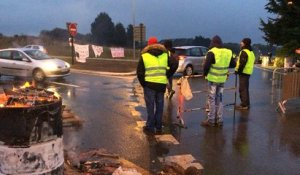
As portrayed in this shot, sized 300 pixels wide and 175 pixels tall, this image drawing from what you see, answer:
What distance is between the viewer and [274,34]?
A: 2934cm

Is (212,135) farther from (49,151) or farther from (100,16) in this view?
(100,16)

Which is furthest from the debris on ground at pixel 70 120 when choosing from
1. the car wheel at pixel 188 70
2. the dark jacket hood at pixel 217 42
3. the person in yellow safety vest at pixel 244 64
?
the car wheel at pixel 188 70

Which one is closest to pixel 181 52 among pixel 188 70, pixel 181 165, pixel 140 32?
pixel 188 70

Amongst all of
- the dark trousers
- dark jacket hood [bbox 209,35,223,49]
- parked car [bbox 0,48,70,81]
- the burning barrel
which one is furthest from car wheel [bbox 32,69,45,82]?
the burning barrel

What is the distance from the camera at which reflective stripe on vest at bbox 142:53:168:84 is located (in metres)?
8.91

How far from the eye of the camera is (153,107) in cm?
914

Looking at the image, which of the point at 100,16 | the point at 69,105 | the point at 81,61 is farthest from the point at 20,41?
the point at 69,105

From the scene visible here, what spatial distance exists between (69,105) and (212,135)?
5276mm

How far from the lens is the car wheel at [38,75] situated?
1988 centimetres

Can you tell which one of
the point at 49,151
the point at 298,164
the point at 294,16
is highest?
the point at 294,16

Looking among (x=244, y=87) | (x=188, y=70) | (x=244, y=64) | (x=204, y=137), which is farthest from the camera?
(x=188, y=70)

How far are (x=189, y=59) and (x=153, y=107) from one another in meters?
13.6

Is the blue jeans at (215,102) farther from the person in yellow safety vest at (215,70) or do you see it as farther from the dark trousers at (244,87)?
the dark trousers at (244,87)

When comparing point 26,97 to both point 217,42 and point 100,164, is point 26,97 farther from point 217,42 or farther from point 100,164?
point 217,42
